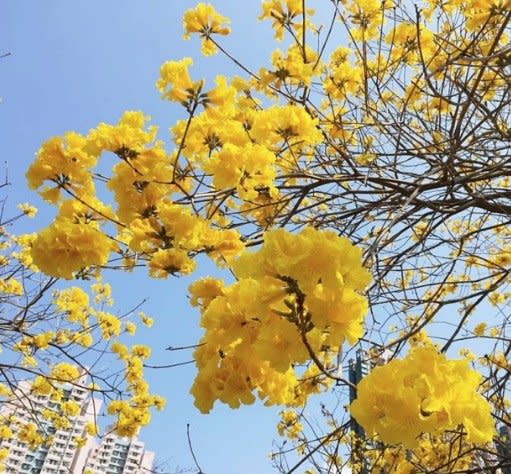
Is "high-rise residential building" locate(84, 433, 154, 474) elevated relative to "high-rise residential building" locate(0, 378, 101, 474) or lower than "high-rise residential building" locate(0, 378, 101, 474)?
elevated

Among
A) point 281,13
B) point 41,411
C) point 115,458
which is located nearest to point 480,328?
point 281,13

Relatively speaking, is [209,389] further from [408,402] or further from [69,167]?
[69,167]

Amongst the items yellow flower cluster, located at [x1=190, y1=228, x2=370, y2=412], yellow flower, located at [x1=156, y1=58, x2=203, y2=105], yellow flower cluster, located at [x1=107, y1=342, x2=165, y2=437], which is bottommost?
yellow flower cluster, located at [x1=190, y1=228, x2=370, y2=412]

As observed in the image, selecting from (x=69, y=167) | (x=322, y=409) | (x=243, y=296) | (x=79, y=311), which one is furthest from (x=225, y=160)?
(x=79, y=311)

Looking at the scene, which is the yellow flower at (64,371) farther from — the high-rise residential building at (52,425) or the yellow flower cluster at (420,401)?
the yellow flower cluster at (420,401)

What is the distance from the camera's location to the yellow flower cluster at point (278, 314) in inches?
30.8

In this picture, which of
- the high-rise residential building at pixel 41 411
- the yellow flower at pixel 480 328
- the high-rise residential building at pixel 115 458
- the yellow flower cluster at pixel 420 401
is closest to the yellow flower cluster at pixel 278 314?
the yellow flower cluster at pixel 420 401

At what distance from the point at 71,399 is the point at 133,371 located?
1703 millimetres

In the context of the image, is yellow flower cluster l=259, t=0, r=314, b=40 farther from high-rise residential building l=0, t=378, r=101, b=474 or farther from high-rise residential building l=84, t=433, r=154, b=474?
high-rise residential building l=84, t=433, r=154, b=474

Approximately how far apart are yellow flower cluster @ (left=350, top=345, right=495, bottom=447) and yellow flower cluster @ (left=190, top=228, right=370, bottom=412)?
0.36ft

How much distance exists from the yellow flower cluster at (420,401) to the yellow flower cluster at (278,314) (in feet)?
0.36

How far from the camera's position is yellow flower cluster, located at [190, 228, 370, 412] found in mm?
783

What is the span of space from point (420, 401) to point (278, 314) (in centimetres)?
30

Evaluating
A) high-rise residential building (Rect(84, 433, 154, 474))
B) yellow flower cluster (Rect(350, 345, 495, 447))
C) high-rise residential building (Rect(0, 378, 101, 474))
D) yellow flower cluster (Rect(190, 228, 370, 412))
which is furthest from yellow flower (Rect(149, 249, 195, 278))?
high-rise residential building (Rect(84, 433, 154, 474))
